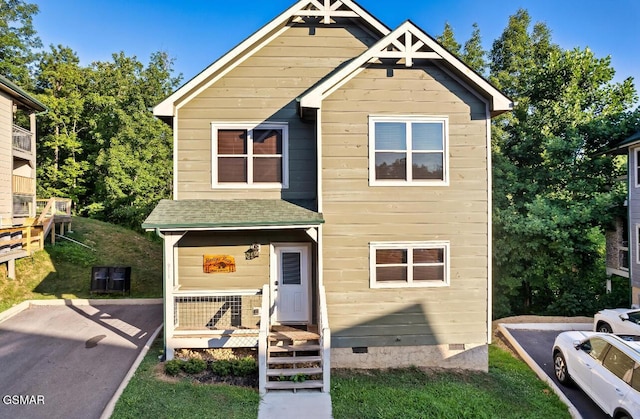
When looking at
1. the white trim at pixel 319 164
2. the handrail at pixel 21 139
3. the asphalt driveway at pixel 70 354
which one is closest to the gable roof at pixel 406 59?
the white trim at pixel 319 164

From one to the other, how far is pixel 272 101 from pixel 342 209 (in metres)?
3.32

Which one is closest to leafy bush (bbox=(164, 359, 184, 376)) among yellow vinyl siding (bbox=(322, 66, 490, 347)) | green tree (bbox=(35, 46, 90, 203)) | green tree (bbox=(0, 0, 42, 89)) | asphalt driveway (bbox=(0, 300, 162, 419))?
asphalt driveway (bbox=(0, 300, 162, 419))

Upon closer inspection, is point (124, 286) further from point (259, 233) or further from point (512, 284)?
point (512, 284)

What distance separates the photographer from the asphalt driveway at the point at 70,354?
232 inches

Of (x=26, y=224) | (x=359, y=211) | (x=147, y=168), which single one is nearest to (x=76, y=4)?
(x=147, y=168)

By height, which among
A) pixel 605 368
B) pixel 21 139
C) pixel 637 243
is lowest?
pixel 605 368

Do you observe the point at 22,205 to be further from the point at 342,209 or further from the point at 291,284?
the point at 342,209

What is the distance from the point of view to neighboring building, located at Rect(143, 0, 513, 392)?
25.1 ft

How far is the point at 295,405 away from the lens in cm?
603

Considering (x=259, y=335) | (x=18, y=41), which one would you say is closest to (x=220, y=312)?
(x=259, y=335)

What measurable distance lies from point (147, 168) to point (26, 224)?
33.9 ft

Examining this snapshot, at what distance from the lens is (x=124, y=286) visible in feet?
41.1

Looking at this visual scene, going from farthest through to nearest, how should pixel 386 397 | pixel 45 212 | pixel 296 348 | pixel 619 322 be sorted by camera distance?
pixel 45 212, pixel 619 322, pixel 296 348, pixel 386 397

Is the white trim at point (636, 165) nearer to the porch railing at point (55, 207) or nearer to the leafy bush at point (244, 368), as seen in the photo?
the leafy bush at point (244, 368)
